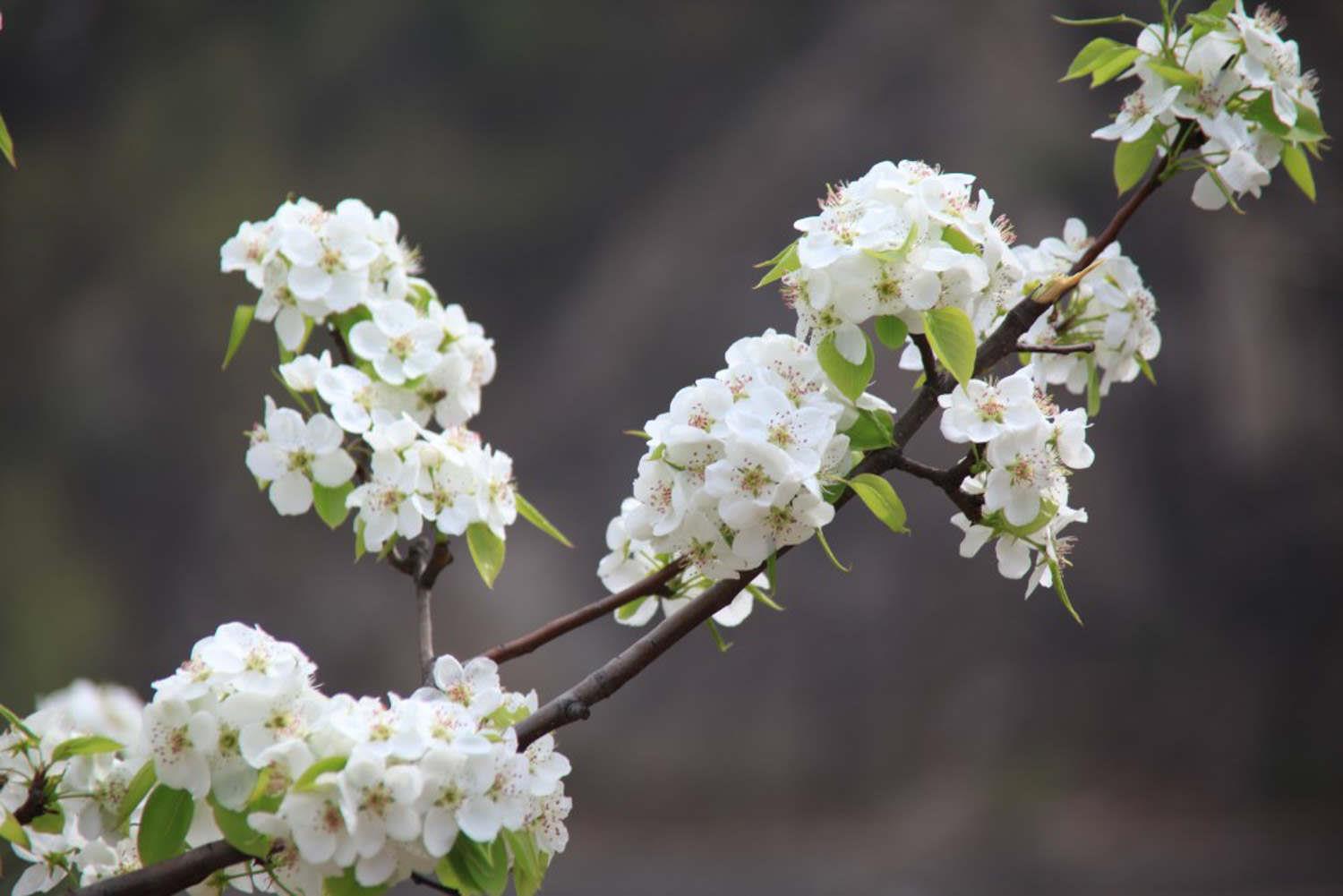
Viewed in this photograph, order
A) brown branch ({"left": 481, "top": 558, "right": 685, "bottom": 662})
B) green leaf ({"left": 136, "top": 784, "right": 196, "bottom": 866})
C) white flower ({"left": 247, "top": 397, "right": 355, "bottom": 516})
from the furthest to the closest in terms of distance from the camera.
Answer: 1. white flower ({"left": 247, "top": 397, "right": 355, "bottom": 516})
2. brown branch ({"left": 481, "top": 558, "right": 685, "bottom": 662})
3. green leaf ({"left": 136, "top": 784, "right": 196, "bottom": 866})

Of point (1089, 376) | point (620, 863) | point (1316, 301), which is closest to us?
point (1089, 376)

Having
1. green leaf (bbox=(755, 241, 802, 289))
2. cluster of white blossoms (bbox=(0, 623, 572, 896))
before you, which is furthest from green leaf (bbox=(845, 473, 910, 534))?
cluster of white blossoms (bbox=(0, 623, 572, 896))

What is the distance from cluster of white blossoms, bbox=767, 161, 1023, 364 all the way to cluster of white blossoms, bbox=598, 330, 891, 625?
35 millimetres

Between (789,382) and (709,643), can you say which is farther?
(709,643)

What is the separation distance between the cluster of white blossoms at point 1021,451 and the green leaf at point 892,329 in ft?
0.16

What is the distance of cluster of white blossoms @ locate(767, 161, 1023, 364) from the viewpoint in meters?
0.77

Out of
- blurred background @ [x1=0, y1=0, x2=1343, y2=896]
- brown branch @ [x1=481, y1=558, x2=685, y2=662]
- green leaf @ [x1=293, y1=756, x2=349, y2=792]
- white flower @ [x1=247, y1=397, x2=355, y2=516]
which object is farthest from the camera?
blurred background @ [x1=0, y1=0, x2=1343, y2=896]

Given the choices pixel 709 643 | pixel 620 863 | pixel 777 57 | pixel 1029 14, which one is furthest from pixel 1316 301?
pixel 620 863

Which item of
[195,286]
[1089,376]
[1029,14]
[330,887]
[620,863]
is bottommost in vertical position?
[330,887]

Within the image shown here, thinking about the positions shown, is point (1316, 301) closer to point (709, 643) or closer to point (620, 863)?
point (709, 643)

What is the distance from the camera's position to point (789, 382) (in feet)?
2.69

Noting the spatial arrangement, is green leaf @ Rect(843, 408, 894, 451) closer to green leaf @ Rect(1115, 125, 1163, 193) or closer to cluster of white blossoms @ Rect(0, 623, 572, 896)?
cluster of white blossoms @ Rect(0, 623, 572, 896)

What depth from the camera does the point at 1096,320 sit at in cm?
106

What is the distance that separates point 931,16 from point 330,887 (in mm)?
5091
